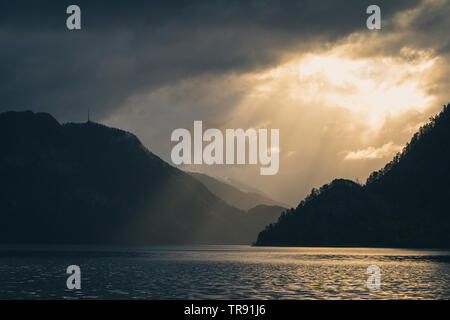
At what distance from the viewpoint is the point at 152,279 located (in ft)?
341

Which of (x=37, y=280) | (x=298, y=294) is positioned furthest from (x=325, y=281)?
(x=37, y=280)

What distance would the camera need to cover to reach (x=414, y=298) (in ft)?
239
